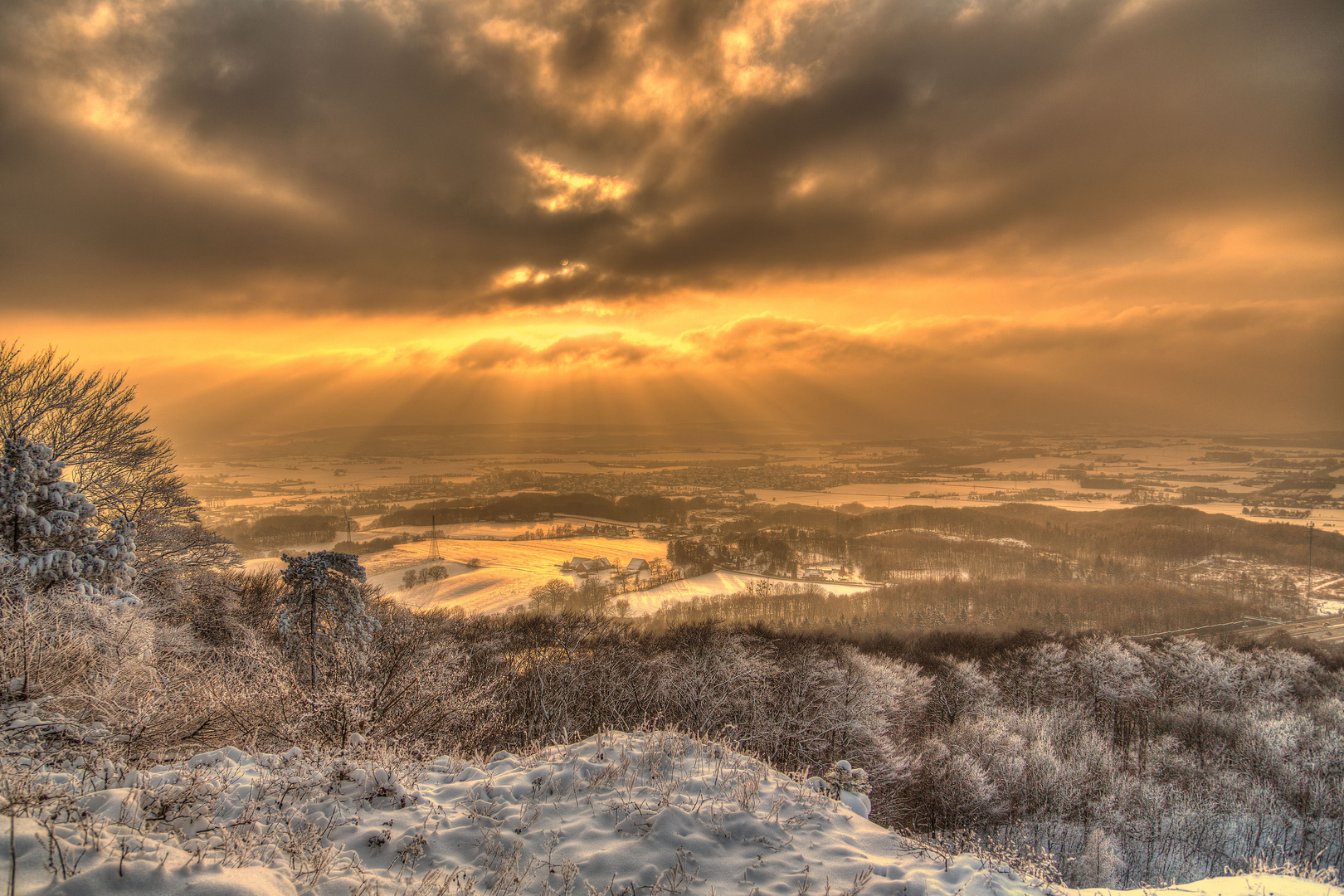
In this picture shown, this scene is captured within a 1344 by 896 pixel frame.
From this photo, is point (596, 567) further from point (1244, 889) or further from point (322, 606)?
point (1244, 889)

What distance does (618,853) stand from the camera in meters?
5.87

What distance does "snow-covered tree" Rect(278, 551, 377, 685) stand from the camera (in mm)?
17766

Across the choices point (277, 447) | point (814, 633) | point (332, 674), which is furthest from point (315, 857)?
point (277, 447)

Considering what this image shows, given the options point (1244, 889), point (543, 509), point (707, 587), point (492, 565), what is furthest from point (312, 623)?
point (543, 509)

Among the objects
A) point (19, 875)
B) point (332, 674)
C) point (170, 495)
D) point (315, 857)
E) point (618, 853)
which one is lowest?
point (332, 674)

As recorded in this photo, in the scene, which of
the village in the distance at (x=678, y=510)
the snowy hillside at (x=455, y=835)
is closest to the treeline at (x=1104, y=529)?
the village in the distance at (x=678, y=510)

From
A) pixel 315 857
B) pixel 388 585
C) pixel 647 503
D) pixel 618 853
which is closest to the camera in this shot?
pixel 315 857

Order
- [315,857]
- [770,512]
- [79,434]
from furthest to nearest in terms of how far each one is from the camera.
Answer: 1. [770,512]
2. [79,434]
3. [315,857]

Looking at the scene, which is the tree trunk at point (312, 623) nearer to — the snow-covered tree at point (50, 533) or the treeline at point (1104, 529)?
the snow-covered tree at point (50, 533)

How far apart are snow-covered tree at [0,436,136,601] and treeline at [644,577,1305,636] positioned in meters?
36.9

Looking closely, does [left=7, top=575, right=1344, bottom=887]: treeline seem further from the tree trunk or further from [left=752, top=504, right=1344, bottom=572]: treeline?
[left=752, top=504, right=1344, bottom=572]: treeline

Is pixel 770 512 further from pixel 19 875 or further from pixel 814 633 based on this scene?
pixel 19 875

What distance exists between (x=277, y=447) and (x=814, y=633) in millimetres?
106370

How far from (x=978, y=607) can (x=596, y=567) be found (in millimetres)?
44722
